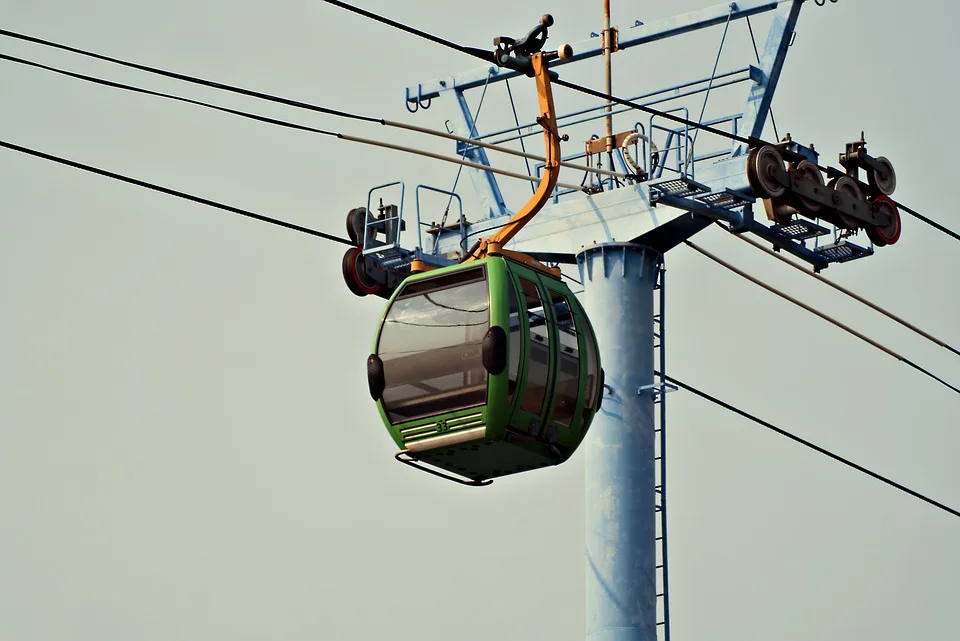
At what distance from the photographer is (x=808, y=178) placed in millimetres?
24328

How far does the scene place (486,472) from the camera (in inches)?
787

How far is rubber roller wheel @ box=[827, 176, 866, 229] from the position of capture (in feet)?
81.1

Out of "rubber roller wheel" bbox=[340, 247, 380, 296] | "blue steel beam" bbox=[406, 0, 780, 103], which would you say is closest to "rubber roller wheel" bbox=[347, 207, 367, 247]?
"rubber roller wheel" bbox=[340, 247, 380, 296]

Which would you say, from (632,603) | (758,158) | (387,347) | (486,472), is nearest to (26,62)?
(387,347)

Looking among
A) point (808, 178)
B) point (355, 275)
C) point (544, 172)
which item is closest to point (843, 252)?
point (808, 178)

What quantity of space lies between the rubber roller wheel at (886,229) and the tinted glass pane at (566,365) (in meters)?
6.38

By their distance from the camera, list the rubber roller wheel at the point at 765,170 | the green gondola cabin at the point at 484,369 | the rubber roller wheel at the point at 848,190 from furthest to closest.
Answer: the rubber roller wheel at the point at 848,190
the rubber roller wheel at the point at 765,170
the green gondola cabin at the point at 484,369

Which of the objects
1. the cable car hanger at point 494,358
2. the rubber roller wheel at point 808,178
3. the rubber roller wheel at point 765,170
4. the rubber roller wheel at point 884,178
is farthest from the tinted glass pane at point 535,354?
the rubber roller wheel at point 884,178

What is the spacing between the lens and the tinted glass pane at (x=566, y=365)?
64.4 feet

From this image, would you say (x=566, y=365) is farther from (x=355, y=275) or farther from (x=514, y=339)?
(x=355, y=275)

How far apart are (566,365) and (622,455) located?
6190 mm

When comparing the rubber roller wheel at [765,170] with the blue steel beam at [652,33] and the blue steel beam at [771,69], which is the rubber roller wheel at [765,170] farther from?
the blue steel beam at [652,33]

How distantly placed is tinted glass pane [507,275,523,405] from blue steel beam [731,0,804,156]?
669cm

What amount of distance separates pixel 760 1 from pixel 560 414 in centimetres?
747
